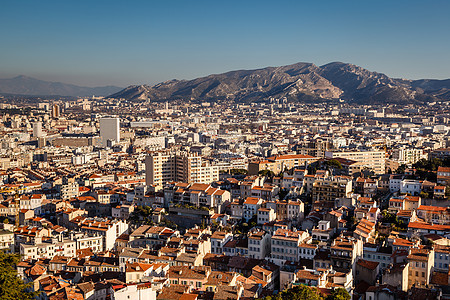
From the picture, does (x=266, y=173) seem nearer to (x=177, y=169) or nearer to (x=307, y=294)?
(x=177, y=169)

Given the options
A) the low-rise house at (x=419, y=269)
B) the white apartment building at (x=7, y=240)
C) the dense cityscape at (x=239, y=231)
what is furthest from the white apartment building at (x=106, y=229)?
the low-rise house at (x=419, y=269)

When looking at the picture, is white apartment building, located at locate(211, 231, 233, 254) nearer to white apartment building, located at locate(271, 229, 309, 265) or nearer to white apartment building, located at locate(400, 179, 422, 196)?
white apartment building, located at locate(271, 229, 309, 265)

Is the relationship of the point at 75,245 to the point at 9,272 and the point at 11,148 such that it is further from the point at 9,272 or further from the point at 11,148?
the point at 11,148

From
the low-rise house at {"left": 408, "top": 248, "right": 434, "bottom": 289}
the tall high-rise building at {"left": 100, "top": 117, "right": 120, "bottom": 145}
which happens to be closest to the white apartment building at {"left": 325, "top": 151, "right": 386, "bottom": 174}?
the low-rise house at {"left": 408, "top": 248, "right": 434, "bottom": 289}

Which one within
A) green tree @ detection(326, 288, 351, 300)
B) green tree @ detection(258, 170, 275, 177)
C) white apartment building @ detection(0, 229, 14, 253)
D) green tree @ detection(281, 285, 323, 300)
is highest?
green tree @ detection(258, 170, 275, 177)

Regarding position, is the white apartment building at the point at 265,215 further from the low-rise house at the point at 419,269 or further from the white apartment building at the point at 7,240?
the white apartment building at the point at 7,240

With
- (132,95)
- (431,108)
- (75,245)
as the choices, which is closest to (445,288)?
(75,245)
